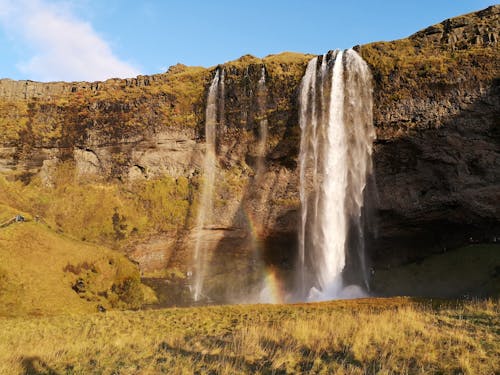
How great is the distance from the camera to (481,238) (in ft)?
136

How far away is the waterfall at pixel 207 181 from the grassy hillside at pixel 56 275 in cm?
731

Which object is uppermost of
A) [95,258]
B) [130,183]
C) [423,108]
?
[423,108]

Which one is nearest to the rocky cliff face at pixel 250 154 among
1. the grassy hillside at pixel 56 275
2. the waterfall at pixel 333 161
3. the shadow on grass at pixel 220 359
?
the waterfall at pixel 333 161

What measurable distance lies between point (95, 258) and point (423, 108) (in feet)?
108

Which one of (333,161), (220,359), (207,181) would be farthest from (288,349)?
(207,181)

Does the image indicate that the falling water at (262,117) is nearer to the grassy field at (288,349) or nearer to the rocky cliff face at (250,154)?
the rocky cliff face at (250,154)

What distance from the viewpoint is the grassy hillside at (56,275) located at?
28.4 metres

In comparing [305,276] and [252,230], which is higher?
[252,230]

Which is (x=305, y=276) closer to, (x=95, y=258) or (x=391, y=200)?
(x=391, y=200)

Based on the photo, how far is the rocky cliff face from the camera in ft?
129

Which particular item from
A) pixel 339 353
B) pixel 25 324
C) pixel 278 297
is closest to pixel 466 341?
pixel 339 353

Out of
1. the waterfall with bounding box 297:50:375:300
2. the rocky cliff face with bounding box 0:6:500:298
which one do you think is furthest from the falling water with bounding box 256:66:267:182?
the waterfall with bounding box 297:50:375:300

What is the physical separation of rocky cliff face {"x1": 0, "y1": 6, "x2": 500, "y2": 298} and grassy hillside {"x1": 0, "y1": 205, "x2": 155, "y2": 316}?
7738 mm

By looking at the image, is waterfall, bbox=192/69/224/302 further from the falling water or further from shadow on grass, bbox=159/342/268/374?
shadow on grass, bbox=159/342/268/374
